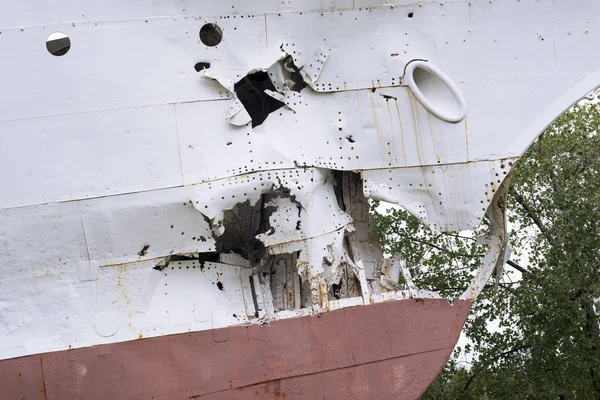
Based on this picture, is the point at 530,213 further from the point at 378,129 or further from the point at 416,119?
the point at 378,129

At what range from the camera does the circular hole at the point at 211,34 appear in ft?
39.1

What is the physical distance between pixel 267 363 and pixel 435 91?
11.4 ft

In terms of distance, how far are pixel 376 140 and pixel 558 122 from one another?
840 centimetres

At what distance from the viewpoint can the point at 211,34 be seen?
11961 millimetres

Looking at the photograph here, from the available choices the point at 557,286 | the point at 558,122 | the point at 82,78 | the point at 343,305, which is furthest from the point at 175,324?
the point at 558,122

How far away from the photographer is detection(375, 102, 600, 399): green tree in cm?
1781

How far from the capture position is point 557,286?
17500 mm

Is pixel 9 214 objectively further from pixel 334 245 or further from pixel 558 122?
pixel 558 122

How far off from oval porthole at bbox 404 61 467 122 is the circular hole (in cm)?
206

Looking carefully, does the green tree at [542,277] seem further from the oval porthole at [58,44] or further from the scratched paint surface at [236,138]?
the oval porthole at [58,44]

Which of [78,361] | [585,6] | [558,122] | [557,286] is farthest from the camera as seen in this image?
[558,122]

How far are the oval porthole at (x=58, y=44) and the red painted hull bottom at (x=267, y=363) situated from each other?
3104mm

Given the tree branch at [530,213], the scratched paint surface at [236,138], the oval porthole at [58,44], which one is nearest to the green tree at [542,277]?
the tree branch at [530,213]

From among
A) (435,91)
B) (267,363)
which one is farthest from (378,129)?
(267,363)
